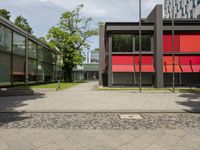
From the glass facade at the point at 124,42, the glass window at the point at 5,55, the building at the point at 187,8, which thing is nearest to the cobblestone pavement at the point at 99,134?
the glass window at the point at 5,55

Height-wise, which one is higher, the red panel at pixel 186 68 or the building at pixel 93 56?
the building at pixel 93 56

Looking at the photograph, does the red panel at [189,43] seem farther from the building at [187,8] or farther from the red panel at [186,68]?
the building at [187,8]

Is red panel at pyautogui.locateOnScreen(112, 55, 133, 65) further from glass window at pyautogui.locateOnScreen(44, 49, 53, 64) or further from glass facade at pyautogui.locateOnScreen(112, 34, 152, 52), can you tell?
glass window at pyautogui.locateOnScreen(44, 49, 53, 64)

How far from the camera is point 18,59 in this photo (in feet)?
96.5

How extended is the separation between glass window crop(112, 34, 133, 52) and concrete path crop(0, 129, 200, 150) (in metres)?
22.7

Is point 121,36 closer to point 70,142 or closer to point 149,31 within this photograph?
point 149,31

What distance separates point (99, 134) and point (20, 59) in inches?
1024

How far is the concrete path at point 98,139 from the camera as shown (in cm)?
547

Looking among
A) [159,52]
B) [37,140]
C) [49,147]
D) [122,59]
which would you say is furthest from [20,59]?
[49,147]

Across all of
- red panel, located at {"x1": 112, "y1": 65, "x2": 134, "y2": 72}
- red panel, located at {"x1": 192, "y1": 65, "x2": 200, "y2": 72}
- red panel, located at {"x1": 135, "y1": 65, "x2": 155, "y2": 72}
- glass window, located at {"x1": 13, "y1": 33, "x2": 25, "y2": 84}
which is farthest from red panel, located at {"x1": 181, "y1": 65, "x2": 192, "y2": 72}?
glass window, located at {"x1": 13, "y1": 33, "x2": 25, "y2": 84}

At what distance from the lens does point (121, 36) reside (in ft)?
96.3

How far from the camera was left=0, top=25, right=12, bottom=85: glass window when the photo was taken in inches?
961

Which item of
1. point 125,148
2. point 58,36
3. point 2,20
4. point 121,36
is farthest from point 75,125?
point 58,36

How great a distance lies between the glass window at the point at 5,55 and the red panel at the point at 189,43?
70.0 feet
